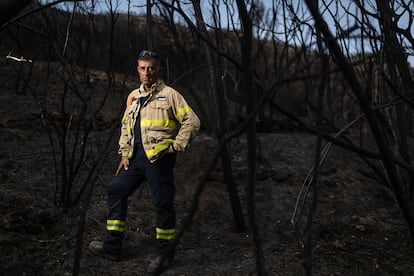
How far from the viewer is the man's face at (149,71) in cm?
253

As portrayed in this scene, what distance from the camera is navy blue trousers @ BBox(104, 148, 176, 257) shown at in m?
2.52

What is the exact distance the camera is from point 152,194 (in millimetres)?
2537

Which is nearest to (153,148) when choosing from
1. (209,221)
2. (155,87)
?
(155,87)

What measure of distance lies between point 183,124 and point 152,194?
1.49 ft

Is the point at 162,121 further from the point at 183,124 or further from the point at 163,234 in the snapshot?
the point at 163,234

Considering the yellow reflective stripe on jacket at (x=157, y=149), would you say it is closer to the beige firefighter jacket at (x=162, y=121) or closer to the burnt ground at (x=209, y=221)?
the beige firefighter jacket at (x=162, y=121)

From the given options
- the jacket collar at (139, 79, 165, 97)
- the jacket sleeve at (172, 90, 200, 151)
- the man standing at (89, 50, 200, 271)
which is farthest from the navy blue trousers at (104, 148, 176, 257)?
the jacket collar at (139, 79, 165, 97)

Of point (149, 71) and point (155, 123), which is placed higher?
point (149, 71)

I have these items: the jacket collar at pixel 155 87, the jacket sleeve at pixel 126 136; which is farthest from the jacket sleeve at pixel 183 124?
the jacket sleeve at pixel 126 136

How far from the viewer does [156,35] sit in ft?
32.9

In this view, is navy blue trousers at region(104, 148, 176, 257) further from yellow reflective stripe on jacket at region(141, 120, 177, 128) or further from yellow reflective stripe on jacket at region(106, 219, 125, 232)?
yellow reflective stripe on jacket at region(141, 120, 177, 128)

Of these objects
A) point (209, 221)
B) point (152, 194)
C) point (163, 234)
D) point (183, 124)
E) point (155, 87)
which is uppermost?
point (155, 87)

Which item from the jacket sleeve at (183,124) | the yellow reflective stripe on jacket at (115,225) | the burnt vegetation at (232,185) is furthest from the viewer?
the yellow reflective stripe on jacket at (115,225)

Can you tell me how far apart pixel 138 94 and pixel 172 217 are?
30.8 inches
